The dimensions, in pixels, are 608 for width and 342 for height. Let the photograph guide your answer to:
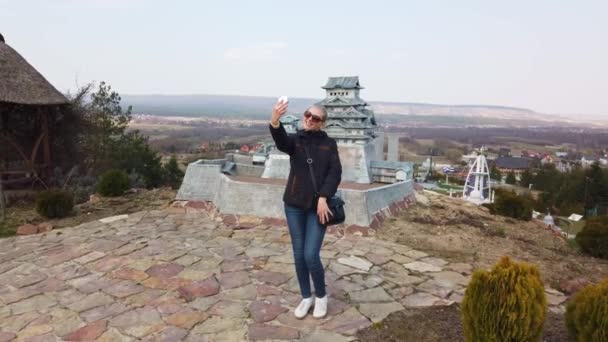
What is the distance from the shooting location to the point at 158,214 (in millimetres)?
8672

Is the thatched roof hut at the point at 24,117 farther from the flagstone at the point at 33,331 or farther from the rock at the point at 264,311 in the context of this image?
the rock at the point at 264,311

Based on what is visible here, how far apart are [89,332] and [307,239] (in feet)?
7.50

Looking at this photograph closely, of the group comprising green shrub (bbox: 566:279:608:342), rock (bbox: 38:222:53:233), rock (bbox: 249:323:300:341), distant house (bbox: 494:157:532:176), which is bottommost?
distant house (bbox: 494:157:532:176)

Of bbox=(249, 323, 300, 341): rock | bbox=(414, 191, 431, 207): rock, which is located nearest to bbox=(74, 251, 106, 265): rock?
bbox=(249, 323, 300, 341): rock

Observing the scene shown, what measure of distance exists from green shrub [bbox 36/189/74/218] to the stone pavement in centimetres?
178

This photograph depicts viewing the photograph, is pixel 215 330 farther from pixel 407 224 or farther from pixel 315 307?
pixel 407 224

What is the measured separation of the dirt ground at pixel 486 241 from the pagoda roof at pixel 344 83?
3689 mm

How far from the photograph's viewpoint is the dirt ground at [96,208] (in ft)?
28.9

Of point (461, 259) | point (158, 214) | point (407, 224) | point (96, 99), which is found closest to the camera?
point (461, 259)

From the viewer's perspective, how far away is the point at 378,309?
4328 mm

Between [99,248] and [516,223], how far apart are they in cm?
860

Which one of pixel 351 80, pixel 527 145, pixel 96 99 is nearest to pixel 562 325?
pixel 351 80

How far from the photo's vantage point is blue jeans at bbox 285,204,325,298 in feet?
12.1

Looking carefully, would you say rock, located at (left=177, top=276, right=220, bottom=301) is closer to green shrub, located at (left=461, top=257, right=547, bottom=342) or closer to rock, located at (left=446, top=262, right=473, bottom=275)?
green shrub, located at (left=461, top=257, right=547, bottom=342)
